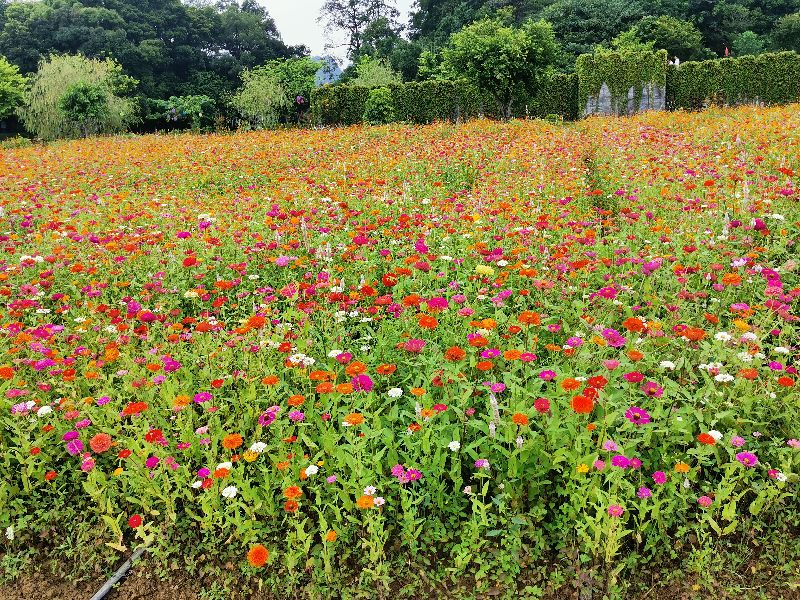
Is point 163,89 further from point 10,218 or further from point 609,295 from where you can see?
point 609,295

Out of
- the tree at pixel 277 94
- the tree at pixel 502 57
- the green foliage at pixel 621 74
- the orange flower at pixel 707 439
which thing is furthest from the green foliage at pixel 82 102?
the orange flower at pixel 707 439

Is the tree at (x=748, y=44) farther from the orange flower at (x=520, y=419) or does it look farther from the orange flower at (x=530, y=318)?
the orange flower at (x=520, y=419)

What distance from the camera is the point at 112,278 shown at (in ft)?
16.2

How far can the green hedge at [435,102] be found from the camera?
2514 cm

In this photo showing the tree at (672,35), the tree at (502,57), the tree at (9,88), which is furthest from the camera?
the tree at (672,35)

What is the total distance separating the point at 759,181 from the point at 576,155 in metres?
3.59

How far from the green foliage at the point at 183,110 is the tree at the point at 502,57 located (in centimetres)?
2376

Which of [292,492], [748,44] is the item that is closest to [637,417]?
[292,492]

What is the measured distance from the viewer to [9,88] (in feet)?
112

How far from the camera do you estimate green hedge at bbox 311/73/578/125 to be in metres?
25.1

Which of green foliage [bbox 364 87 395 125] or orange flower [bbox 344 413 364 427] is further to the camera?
green foliage [bbox 364 87 395 125]

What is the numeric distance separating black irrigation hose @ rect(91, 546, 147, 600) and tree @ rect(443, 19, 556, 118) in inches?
850

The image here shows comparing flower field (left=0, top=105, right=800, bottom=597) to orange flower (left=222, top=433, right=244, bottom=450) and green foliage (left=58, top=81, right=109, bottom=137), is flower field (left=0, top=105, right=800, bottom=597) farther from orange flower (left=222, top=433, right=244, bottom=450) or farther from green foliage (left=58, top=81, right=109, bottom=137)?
green foliage (left=58, top=81, right=109, bottom=137)

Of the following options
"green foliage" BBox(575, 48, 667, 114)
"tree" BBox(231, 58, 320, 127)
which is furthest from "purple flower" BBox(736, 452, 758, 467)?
"tree" BBox(231, 58, 320, 127)
